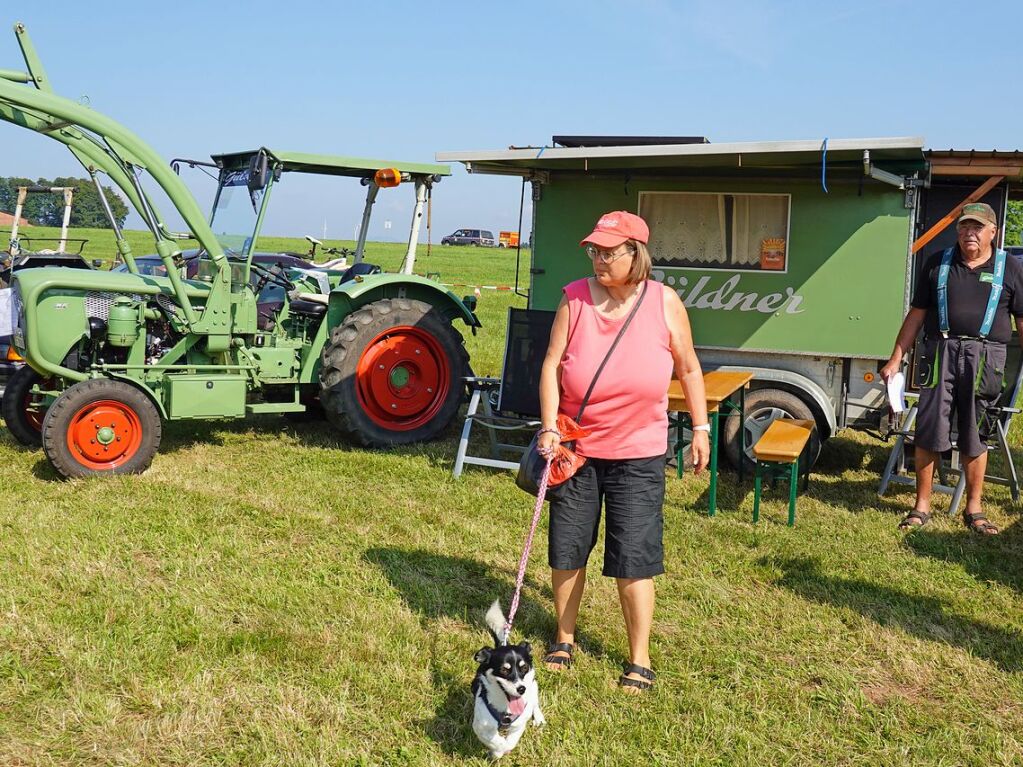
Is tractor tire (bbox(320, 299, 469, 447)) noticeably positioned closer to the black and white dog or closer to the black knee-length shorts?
the black knee-length shorts

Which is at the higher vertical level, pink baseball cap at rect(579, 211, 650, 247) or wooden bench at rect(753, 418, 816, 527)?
pink baseball cap at rect(579, 211, 650, 247)

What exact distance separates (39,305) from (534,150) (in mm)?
3369

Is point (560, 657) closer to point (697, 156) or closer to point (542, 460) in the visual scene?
point (542, 460)

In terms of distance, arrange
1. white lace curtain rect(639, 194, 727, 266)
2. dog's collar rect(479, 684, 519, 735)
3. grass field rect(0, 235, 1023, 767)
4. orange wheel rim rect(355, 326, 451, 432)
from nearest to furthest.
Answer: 1. dog's collar rect(479, 684, 519, 735)
2. grass field rect(0, 235, 1023, 767)
3. white lace curtain rect(639, 194, 727, 266)
4. orange wheel rim rect(355, 326, 451, 432)

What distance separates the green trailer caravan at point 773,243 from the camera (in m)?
6.60

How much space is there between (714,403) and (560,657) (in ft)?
7.71

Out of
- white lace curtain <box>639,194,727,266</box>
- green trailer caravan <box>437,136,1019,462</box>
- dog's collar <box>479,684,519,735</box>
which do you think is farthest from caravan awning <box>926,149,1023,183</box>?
dog's collar <box>479,684,519,735</box>

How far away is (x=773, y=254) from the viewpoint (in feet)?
22.7

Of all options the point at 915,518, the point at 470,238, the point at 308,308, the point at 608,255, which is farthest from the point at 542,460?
the point at 470,238

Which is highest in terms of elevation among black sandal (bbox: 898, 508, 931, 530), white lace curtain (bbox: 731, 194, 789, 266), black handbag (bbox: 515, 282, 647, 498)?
white lace curtain (bbox: 731, 194, 789, 266)

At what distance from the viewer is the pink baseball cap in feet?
11.3

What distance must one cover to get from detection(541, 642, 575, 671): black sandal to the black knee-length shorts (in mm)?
366

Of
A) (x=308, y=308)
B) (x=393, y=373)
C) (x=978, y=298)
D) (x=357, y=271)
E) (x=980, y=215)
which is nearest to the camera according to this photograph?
(x=980, y=215)

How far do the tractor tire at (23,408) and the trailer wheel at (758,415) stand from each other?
15.5 ft
